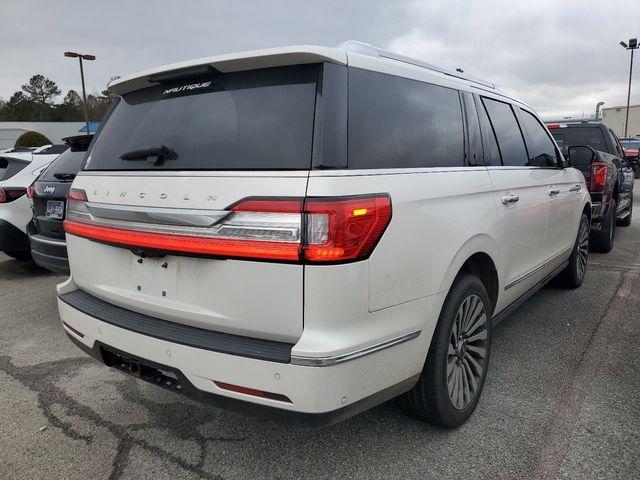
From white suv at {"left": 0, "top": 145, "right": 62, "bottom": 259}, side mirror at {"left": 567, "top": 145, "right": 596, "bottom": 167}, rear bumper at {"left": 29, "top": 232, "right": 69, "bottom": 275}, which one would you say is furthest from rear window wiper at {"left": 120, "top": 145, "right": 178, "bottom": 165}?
white suv at {"left": 0, "top": 145, "right": 62, "bottom": 259}

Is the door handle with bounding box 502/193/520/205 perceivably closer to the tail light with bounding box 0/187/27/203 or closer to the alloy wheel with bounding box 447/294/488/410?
the alloy wheel with bounding box 447/294/488/410

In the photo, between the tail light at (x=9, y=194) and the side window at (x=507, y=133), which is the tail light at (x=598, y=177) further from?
the tail light at (x=9, y=194)

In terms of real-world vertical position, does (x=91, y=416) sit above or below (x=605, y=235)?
below

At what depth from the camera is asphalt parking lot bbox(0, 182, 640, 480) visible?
2.38 m

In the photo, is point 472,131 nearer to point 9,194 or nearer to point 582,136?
point 9,194

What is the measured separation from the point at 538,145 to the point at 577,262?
1.66 m

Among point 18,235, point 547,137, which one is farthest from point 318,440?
point 18,235

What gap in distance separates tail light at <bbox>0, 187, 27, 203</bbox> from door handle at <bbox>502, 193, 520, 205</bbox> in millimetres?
5353

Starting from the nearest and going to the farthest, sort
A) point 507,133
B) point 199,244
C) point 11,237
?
Result: point 199,244, point 507,133, point 11,237

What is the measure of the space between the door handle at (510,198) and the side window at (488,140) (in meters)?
0.21

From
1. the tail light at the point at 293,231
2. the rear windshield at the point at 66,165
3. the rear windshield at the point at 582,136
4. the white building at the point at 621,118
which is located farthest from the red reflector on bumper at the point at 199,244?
the white building at the point at 621,118

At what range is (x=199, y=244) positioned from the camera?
1996 millimetres

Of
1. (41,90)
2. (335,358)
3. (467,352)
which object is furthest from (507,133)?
(41,90)

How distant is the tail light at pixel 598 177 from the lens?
21.4ft
